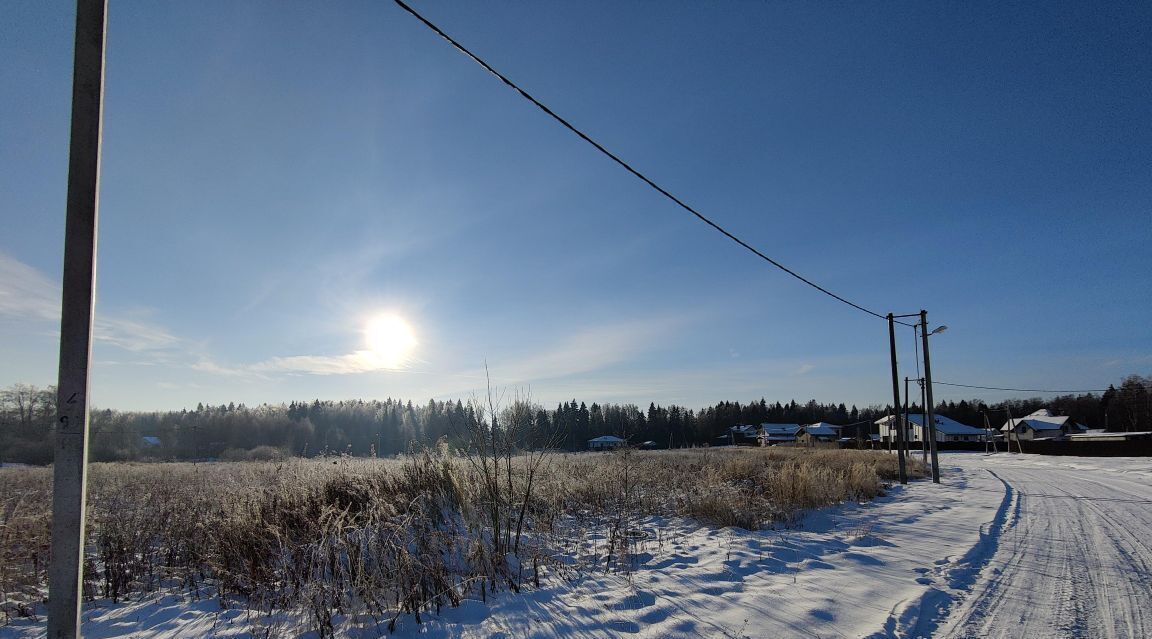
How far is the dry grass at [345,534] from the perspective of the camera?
4.76 m

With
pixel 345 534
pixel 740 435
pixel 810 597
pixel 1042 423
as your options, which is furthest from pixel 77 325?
pixel 740 435

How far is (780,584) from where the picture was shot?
514 centimetres

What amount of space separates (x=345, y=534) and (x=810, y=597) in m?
4.49

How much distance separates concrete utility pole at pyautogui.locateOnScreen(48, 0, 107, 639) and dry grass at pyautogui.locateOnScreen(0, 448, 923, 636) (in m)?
1.91

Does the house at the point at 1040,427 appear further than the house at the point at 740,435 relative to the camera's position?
No

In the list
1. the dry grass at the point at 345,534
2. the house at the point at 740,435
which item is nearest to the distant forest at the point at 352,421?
the house at the point at 740,435

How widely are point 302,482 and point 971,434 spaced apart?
290ft

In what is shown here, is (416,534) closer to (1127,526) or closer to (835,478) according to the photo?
(835,478)

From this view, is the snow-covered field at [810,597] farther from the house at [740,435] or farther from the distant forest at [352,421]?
the house at [740,435]

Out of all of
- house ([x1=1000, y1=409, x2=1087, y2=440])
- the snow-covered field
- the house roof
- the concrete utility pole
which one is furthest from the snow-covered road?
the house roof

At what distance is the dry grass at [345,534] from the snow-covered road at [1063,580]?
3.32m

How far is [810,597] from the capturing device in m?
4.70

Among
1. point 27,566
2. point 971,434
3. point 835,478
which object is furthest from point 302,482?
point 971,434

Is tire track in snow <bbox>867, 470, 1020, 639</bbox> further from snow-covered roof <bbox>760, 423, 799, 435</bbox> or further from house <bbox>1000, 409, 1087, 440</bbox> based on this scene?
snow-covered roof <bbox>760, 423, 799, 435</bbox>
